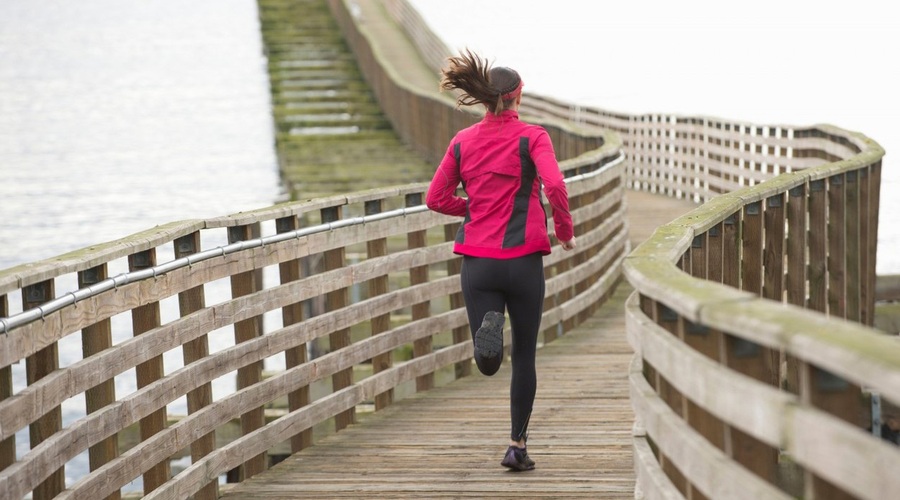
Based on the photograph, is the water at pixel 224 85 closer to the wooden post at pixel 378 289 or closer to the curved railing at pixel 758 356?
the wooden post at pixel 378 289

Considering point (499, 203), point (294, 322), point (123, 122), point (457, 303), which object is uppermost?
point (499, 203)

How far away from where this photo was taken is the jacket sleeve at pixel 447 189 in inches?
244

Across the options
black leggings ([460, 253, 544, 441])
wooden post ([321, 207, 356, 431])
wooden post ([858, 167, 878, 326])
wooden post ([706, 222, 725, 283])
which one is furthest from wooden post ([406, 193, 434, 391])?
wooden post ([858, 167, 878, 326])

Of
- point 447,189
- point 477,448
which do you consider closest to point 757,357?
point 447,189

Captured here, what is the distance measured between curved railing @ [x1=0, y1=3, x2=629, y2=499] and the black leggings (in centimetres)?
101

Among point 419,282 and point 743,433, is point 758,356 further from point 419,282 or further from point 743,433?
point 419,282

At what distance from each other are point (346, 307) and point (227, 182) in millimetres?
53712

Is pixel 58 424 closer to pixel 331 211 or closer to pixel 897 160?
pixel 331 211

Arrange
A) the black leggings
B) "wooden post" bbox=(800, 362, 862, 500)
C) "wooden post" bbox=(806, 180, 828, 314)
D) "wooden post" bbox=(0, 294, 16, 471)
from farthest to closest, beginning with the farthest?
"wooden post" bbox=(806, 180, 828, 314), the black leggings, "wooden post" bbox=(0, 294, 16, 471), "wooden post" bbox=(800, 362, 862, 500)

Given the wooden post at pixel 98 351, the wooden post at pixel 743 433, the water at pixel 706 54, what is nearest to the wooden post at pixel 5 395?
the wooden post at pixel 98 351

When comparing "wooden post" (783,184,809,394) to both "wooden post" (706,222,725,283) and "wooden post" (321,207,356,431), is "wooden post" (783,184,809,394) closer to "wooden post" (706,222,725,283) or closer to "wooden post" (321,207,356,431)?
"wooden post" (706,222,725,283)

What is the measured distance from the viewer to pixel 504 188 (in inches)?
238

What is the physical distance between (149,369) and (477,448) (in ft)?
5.99

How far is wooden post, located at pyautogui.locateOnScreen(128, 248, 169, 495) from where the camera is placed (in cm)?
579
